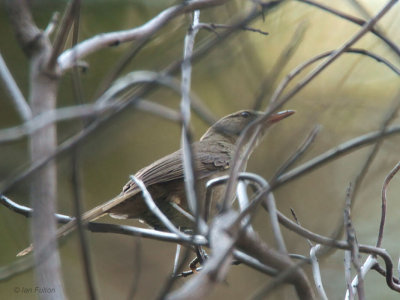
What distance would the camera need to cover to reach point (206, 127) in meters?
6.71

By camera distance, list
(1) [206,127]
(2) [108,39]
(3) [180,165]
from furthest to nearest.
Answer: (1) [206,127]
(3) [180,165]
(2) [108,39]

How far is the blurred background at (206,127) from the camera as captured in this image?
571 cm

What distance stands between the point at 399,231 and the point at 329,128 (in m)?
2.14

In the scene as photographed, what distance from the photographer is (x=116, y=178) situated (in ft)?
21.9

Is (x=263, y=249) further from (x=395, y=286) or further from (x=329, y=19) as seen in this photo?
(x=329, y=19)

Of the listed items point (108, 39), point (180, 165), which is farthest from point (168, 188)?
point (108, 39)

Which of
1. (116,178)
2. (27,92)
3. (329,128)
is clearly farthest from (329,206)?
(27,92)

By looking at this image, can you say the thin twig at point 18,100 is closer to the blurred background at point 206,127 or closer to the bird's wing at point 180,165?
the bird's wing at point 180,165

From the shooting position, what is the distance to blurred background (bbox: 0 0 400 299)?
571cm

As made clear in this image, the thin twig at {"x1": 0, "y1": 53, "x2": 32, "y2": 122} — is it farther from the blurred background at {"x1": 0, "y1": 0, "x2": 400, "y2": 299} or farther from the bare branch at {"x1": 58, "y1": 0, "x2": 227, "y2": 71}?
the blurred background at {"x1": 0, "y1": 0, "x2": 400, "y2": 299}

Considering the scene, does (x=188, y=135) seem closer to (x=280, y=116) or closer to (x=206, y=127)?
(x=280, y=116)

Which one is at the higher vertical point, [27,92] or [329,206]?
[27,92]

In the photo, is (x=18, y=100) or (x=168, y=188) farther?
(x=168, y=188)

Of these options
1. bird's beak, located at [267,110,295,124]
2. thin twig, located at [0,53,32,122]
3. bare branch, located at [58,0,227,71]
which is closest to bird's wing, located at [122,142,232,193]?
bird's beak, located at [267,110,295,124]
